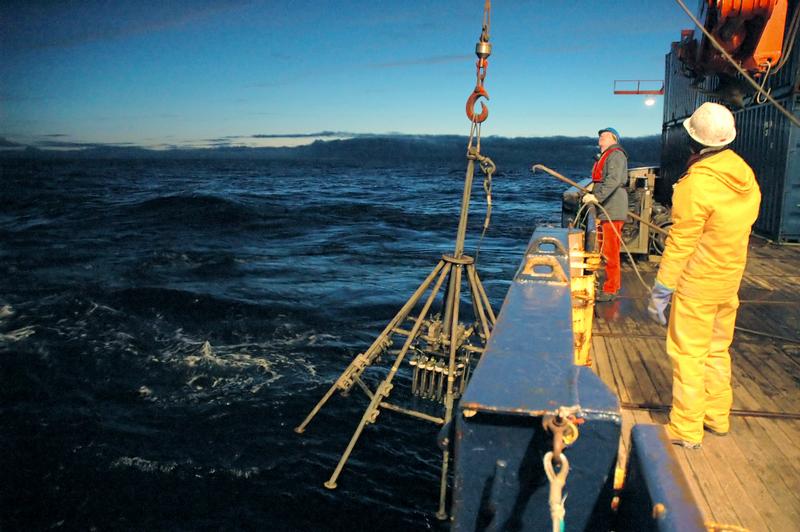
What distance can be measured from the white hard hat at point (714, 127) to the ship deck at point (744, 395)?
1.83m

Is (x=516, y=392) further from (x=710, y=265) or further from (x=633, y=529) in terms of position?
(x=710, y=265)

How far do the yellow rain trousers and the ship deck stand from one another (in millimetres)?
348

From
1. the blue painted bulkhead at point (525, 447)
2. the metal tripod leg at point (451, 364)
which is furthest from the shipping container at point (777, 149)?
the blue painted bulkhead at point (525, 447)

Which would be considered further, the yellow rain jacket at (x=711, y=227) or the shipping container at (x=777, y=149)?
the shipping container at (x=777, y=149)

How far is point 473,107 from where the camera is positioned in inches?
188

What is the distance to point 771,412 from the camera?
4.05 meters

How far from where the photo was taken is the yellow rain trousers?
306 cm

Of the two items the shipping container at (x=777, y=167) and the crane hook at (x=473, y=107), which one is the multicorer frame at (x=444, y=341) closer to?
the crane hook at (x=473, y=107)

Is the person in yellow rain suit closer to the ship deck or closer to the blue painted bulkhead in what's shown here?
the ship deck

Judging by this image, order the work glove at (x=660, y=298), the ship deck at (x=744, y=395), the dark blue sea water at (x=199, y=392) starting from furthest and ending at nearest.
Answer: the dark blue sea water at (x=199, y=392) < the work glove at (x=660, y=298) < the ship deck at (x=744, y=395)

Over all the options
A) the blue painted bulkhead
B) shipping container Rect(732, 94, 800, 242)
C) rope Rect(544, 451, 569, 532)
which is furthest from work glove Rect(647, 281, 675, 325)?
shipping container Rect(732, 94, 800, 242)

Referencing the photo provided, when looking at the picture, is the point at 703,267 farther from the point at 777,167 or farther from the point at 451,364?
the point at 777,167

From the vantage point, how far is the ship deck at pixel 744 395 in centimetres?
299

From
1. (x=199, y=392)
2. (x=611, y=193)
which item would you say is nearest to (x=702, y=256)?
(x=611, y=193)
